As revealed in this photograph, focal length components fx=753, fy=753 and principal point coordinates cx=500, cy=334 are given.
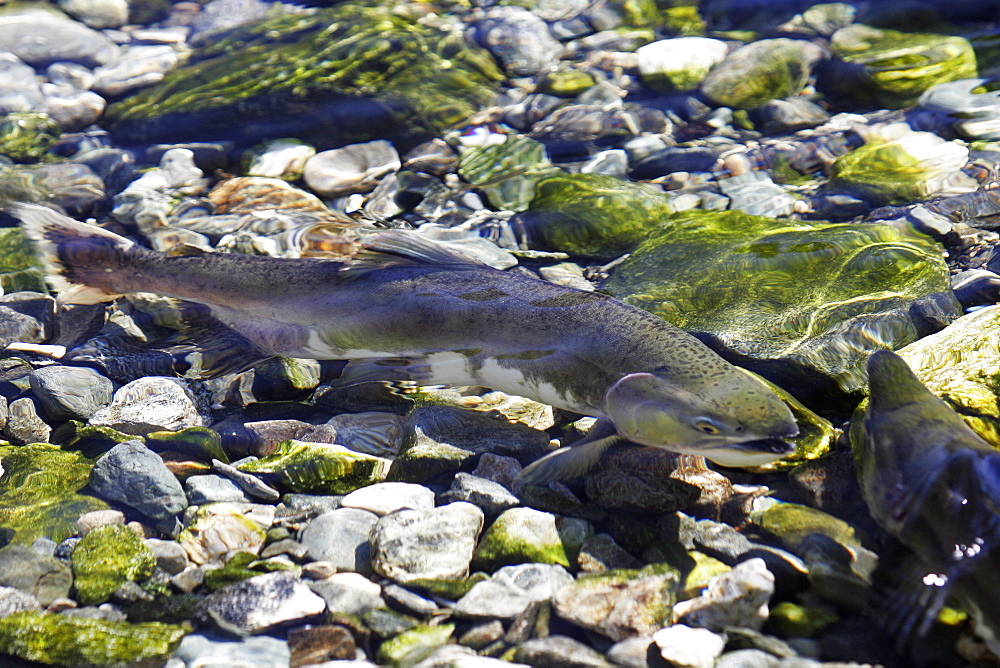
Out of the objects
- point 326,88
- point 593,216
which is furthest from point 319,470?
point 326,88

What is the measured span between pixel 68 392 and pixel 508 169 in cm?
373

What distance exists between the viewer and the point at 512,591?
273 centimetres

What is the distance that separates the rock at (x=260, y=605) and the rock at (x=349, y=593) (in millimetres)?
40

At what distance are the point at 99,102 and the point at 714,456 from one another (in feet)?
24.3

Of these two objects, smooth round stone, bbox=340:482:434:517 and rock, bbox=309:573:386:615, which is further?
smooth round stone, bbox=340:482:434:517

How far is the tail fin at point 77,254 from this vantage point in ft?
16.2

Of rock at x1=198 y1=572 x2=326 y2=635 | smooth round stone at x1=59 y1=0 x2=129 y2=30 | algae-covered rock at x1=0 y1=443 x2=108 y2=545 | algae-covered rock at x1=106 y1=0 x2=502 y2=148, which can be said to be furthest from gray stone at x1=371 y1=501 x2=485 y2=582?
smooth round stone at x1=59 y1=0 x2=129 y2=30

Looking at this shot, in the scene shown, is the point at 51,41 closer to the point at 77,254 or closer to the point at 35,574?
the point at 77,254

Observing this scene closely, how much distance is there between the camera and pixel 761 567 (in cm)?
265

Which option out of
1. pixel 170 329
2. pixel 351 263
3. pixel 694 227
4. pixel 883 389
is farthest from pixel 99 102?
pixel 883 389

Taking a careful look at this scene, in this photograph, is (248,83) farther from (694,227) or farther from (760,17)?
(760,17)

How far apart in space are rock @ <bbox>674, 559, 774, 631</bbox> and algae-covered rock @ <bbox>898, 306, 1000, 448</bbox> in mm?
1228

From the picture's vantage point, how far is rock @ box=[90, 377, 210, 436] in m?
4.01

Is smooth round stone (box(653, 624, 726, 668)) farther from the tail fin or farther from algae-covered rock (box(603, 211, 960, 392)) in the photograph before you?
the tail fin
